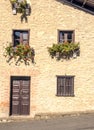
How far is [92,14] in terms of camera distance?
25156 mm

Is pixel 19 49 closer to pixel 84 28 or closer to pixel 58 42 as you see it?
pixel 58 42

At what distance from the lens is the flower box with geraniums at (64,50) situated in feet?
81.3

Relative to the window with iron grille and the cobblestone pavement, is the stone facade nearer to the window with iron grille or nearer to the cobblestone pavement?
the window with iron grille

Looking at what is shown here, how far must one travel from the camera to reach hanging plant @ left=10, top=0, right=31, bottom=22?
81.5 ft

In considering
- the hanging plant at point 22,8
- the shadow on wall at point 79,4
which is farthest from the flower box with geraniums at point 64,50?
the hanging plant at point 22,8

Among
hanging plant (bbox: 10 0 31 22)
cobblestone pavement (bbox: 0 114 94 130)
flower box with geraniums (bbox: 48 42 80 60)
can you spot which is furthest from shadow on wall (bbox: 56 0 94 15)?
cobblestone pavement (bbox: 0 114 94 130)

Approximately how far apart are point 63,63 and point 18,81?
302 cm

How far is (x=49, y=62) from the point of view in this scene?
82.0 feet

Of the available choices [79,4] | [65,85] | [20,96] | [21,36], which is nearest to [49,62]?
[65,85]

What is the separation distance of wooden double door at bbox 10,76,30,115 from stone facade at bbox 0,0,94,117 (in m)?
0.41

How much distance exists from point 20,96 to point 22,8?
5451mm

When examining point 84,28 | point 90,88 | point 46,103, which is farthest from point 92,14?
point 46,103

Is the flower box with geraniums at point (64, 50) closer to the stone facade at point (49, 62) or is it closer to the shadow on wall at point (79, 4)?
the stone facade at point (49, 62)

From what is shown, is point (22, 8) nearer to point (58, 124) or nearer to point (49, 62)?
point (49, 62)
